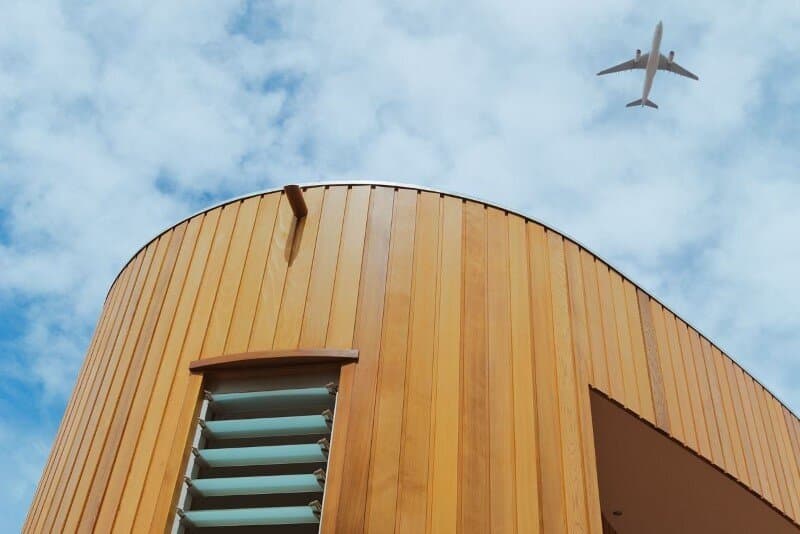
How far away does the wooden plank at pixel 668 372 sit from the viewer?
5.49m

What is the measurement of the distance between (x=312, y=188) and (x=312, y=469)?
1.97m

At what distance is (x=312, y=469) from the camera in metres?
4.32

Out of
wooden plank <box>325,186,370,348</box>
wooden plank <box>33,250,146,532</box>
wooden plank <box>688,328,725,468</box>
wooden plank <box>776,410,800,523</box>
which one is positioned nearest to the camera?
wooden plank <box>325,186,370,348</box>

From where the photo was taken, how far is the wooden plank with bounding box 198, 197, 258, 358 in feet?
15.6

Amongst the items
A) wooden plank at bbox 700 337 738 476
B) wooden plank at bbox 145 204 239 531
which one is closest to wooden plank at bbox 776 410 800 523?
wooden plank at bbox 700 337 738 476

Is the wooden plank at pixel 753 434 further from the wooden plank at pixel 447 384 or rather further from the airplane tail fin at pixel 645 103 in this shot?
the airplane tail fin at pixel 645 103

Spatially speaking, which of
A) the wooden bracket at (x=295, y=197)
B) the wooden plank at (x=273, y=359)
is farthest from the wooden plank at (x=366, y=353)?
the wooden bracket at (x=295, y=197)

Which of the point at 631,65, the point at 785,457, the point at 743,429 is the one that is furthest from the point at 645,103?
the point at 743,429

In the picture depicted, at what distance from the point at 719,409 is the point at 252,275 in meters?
3.83

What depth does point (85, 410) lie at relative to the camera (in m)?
5.19

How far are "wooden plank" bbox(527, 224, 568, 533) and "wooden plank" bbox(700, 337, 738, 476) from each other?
6.67 ft

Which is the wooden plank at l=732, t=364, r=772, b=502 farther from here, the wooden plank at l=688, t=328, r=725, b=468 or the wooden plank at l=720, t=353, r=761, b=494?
the wooden plank at l=688, t=328, r=725, b=468

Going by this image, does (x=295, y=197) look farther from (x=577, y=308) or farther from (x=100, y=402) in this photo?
(x=577, y=308)

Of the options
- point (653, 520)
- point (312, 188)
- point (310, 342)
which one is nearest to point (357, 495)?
point (310, 342)
